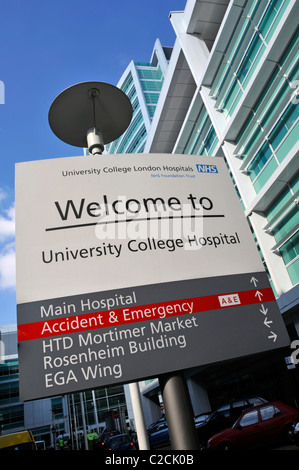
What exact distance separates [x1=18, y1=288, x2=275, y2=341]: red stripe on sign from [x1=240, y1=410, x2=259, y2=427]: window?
962cm

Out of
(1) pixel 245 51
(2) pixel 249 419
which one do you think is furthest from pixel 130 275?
(1) pixel 245 51

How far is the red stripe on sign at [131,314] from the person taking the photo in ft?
8.22

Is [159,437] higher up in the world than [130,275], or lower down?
lower down

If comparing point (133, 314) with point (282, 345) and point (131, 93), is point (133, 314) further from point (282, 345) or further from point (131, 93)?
point (131, 93)

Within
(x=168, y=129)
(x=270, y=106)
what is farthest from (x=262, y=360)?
(x=168, y=129)

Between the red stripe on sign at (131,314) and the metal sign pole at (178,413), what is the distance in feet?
1.59

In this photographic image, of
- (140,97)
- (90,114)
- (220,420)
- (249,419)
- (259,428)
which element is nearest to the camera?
(90,114)

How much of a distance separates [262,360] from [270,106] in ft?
43.9

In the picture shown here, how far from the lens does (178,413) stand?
254cm

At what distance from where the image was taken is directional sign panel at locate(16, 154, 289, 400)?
246 cm

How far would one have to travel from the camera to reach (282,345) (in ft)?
8.82

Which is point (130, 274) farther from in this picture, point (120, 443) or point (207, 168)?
point (120, 443)

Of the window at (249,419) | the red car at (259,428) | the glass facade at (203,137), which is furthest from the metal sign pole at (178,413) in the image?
the glass facade at (203,137)

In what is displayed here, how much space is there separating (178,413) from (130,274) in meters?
1.10
